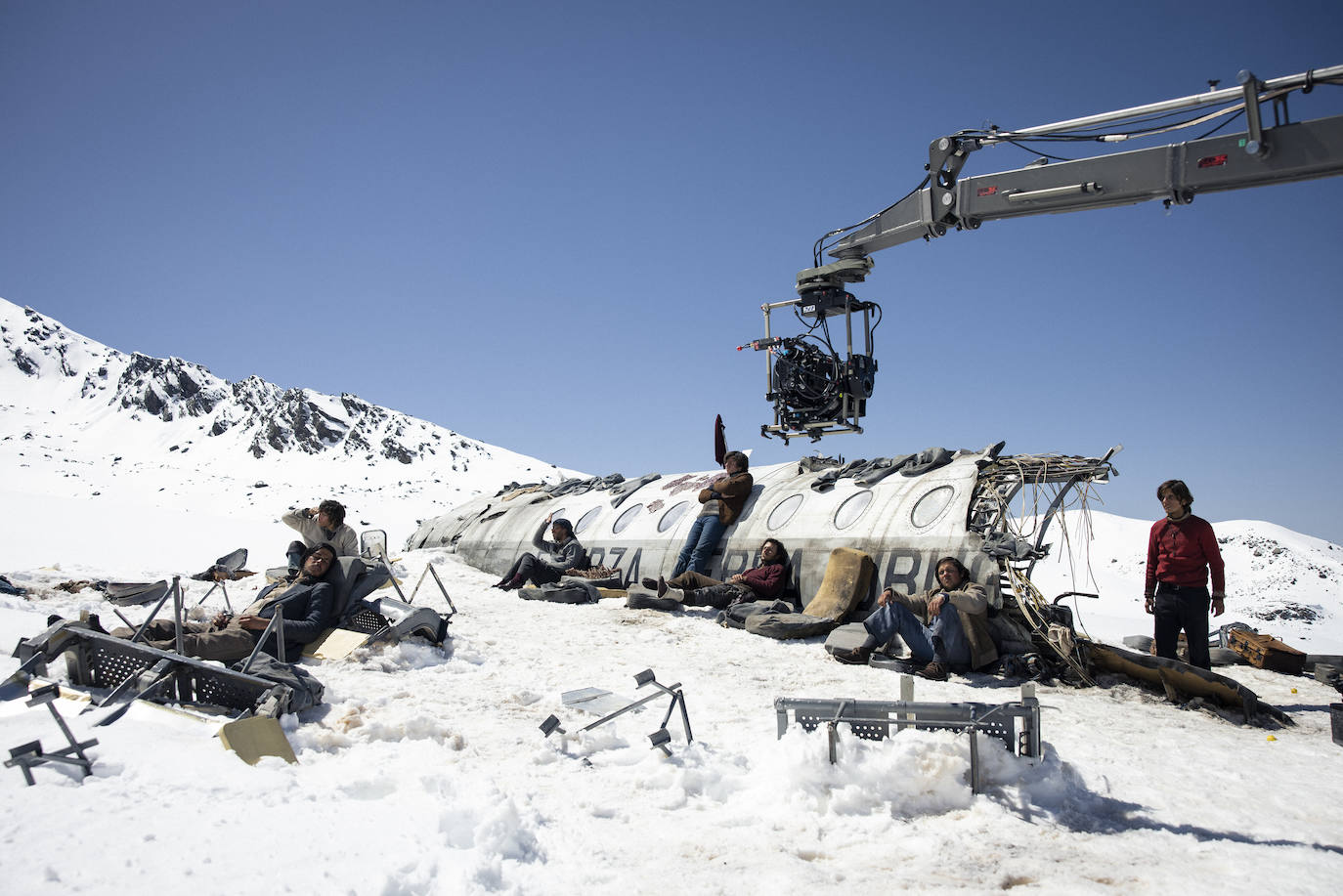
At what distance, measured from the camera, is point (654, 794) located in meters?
4.44

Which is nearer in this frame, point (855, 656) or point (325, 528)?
point (855, 656)

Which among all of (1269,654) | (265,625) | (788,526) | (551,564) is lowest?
(1269,654)

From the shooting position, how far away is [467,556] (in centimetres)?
1703

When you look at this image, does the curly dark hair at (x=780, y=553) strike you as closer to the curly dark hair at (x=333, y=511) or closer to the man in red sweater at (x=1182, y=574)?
the man in red sweater at (x=1182, y=574)

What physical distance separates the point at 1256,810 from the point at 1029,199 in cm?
468

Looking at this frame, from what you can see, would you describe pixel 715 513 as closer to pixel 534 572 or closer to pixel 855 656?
pixel 534 572

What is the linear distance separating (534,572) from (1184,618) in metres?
8.46

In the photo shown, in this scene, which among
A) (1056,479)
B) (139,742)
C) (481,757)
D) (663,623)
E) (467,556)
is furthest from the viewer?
(467,556)

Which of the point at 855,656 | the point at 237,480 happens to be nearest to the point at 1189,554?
the point at 855,656

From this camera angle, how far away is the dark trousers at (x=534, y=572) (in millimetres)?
12344

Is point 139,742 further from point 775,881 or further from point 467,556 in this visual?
point 467,556

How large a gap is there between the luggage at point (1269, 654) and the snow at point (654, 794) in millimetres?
215

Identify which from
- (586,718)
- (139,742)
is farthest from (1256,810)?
(139,742)

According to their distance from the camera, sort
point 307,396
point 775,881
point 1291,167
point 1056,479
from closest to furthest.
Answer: point 775,881, point 1291,167, point 1056,479, point 307,396
